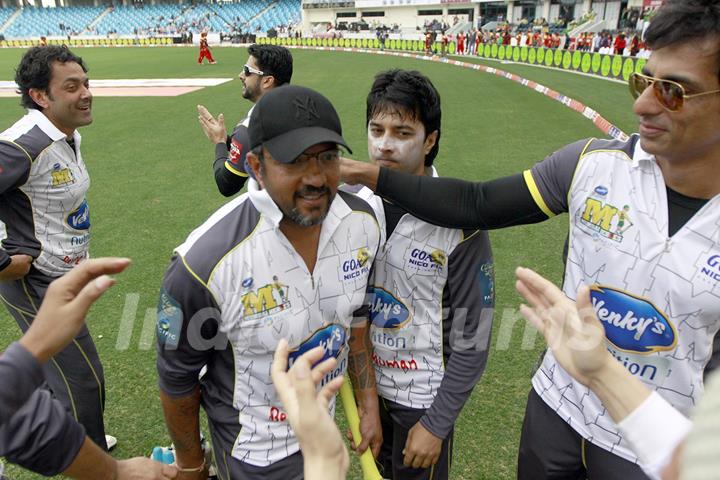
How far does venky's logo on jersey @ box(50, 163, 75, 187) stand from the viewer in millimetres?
3199

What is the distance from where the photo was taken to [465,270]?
2277 millimetres

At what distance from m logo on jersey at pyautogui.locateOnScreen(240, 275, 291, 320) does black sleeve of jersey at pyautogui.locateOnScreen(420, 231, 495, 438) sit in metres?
0.77

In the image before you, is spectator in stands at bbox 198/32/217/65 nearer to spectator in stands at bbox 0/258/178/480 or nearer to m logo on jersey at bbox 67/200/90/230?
m logo on jersey at bbox 67/200/90/230

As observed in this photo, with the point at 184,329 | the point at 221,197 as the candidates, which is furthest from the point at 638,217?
the point at 221,197

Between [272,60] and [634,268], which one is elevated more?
[272,60]

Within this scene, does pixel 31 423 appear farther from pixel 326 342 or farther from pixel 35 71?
pixel 35 71

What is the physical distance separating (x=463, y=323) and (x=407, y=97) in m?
1.10

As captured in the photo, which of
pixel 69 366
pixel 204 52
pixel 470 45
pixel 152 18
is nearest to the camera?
pixel 69 366

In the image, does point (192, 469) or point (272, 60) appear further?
point (272, 60)

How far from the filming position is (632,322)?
76.8 inches

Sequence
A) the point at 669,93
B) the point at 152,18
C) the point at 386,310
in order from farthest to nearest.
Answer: the point at 152,18, the point at 386,310, the point at 669,93

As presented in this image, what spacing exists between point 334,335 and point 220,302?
54 cm

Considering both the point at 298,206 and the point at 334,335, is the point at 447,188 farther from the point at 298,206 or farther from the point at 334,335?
the point at 334,335

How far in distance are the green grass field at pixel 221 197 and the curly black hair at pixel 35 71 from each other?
2233 mm
